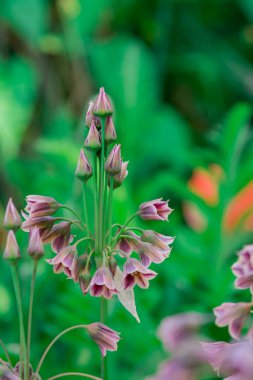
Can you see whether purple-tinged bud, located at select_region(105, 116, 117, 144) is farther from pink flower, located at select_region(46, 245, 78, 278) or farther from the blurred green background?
the blurred green background

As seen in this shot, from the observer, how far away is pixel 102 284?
458 millimetres

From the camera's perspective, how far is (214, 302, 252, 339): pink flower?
437mm

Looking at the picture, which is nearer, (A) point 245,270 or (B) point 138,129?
(A) point 245,270

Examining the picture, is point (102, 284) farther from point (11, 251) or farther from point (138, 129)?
point (138, 129)

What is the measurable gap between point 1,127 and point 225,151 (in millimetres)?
671

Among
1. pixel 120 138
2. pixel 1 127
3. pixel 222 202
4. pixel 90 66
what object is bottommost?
pixel 222 202

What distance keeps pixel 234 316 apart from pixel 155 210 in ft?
0.25

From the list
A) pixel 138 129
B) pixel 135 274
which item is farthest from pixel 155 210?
pixel 138 129

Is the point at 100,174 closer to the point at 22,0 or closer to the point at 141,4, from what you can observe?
the point at 22,0

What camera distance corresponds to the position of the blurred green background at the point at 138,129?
0.89 meters

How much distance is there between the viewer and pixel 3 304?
36.8 inches

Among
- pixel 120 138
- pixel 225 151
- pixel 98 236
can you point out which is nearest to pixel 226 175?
pixel 225 151

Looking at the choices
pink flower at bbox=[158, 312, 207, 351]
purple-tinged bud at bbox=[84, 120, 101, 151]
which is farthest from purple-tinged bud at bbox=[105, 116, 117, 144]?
pink flower at bbox=[158, 312, 207, 351]

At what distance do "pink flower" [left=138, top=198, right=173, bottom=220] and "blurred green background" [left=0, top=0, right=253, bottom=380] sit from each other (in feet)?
0.66
